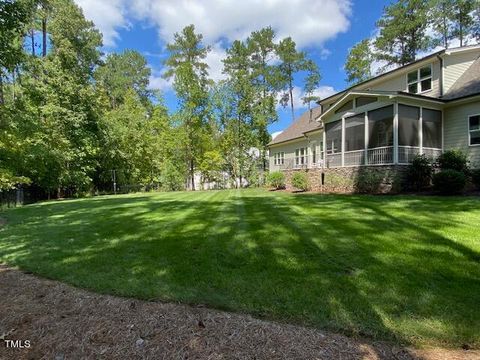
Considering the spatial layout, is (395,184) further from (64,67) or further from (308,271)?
(64,67)

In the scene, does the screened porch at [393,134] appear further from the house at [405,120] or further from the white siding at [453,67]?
the white siding at [453,67]

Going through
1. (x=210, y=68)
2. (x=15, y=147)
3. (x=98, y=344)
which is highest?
(x=210, y=68)

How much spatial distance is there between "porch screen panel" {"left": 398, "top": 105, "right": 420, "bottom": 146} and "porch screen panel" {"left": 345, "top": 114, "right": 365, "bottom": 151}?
200 centimetres

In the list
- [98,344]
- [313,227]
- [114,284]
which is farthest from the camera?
[313,227]

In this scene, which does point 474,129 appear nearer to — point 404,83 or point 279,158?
point 404,83

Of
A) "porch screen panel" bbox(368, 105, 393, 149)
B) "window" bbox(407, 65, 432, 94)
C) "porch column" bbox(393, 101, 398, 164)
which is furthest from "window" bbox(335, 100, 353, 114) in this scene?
"window" bbox(407, 65, 432, 94)

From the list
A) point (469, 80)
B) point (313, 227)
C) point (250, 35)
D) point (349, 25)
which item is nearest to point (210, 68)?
point (250, 35)

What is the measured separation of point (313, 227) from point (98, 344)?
4.48m

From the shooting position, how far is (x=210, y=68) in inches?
1220

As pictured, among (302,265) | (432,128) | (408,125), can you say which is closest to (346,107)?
(408,125)

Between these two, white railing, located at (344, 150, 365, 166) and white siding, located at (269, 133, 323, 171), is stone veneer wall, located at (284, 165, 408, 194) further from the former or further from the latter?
white siding, located at (269, 133, 323, 171)

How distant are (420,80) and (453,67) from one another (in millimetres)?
1456

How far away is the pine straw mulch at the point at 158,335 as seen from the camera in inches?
90.2

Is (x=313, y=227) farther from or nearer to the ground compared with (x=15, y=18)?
nearer to the ground
